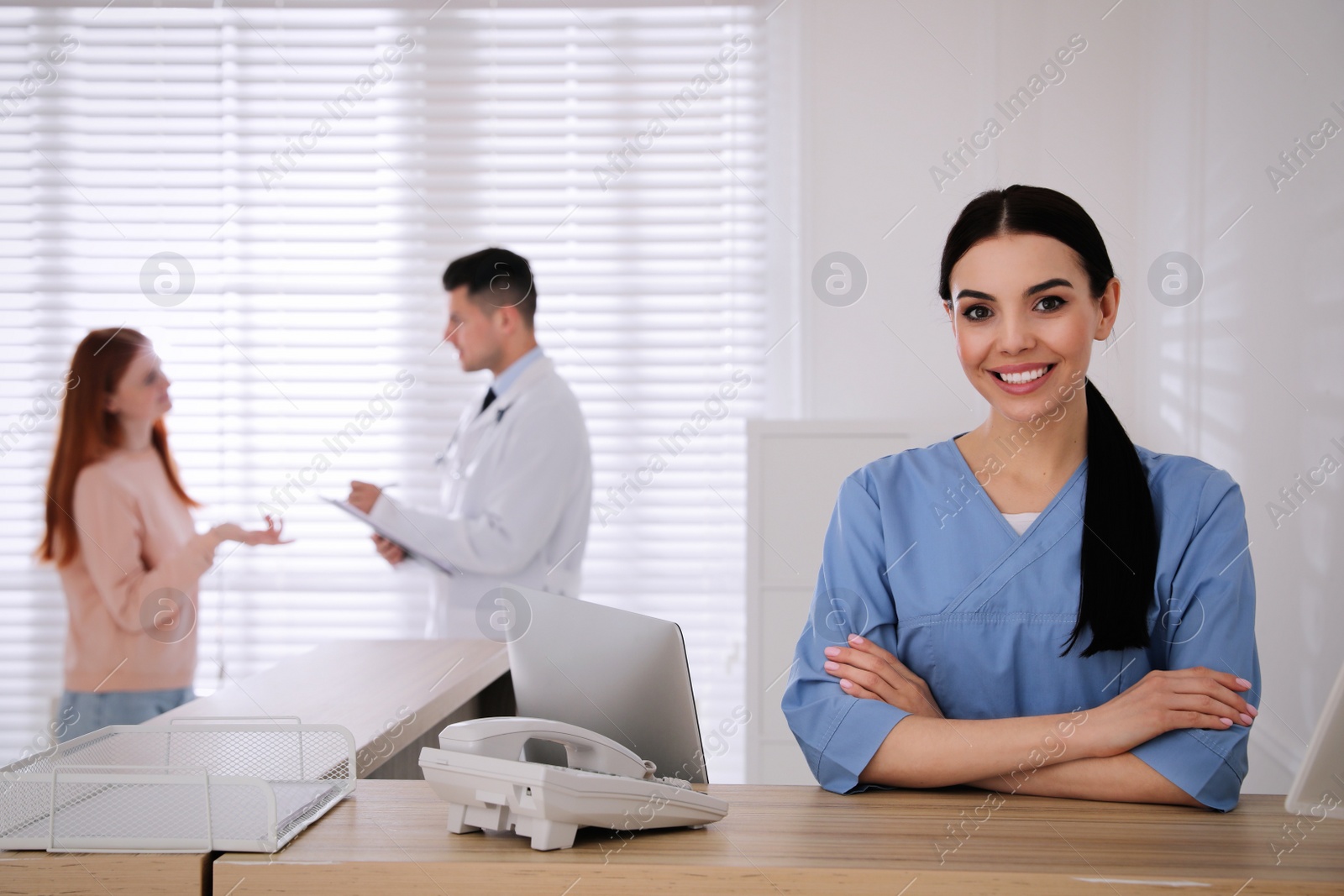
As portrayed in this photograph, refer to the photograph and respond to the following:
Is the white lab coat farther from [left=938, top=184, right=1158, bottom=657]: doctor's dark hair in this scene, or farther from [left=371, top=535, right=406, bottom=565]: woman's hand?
[left=938, top=184, right=1158, bottom=657]: doctor's dark hair

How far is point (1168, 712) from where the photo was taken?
4.02 feet

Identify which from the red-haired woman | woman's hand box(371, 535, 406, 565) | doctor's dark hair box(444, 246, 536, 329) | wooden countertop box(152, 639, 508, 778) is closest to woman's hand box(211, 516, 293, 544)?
the red-haired woman

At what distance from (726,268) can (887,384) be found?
666mm

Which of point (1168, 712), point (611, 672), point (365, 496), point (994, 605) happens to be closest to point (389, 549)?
point (365, 496)

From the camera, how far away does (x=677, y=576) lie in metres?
3.37

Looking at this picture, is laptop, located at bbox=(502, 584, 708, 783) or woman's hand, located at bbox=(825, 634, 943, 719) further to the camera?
woman's hand, located at bbox=(825, 634, 943, 719)

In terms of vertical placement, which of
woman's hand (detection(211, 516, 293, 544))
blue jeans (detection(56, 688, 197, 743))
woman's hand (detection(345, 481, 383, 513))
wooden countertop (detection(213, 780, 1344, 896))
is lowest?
blue jeans (detection(56, 688, 197, 743))

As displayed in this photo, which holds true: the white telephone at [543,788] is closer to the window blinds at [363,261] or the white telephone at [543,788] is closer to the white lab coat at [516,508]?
the white lab coat at [516,508]

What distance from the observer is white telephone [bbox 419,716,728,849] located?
1012 millimetres

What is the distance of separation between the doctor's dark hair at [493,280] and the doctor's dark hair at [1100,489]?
1.76 m

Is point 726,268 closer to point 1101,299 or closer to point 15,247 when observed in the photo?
point 1101,299

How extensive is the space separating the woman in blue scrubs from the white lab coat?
4.62 ft

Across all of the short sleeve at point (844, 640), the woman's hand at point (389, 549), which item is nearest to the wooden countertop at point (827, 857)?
the short sleeve at point (844, 640)

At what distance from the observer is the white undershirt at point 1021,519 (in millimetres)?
1459
